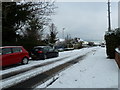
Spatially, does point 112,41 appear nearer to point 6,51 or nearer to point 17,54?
point 17,54

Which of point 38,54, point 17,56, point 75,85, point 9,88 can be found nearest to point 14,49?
point 17,56

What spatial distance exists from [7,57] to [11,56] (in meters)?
0.44

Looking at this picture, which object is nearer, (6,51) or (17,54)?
(6,51)

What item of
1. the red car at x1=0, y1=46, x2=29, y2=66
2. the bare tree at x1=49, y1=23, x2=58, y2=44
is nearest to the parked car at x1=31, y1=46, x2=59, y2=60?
the red car at x1=0, y1=46, x2=29, y2=66

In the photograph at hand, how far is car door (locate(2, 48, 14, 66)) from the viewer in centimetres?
1316

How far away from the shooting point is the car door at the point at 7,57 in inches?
518

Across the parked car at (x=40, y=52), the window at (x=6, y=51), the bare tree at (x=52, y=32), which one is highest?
the bare tree at (x=52, y=32)

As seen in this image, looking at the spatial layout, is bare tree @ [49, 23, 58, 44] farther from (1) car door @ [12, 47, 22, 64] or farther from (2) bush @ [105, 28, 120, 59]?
(1) car door @ [12, 47, 22, 64]

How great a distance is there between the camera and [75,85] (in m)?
7.23

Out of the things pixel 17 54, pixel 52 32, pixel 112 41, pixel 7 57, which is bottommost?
pixel 7 57

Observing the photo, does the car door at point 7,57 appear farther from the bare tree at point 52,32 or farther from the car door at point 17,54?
the bare tree at point 52,32

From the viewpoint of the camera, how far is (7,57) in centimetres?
1339

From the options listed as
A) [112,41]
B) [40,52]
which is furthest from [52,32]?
[112,41]

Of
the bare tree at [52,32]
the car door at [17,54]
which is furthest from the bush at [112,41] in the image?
the bare tree at [52,32]
